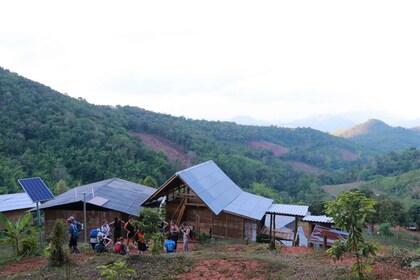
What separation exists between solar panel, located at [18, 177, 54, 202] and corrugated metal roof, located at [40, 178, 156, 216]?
3699 mm

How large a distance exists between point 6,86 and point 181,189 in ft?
→ 109

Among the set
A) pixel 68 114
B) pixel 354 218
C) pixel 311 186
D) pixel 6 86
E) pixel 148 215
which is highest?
pixel 6 86

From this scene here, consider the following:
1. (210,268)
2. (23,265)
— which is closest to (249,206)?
(210,268)

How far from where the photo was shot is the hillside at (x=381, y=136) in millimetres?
129750

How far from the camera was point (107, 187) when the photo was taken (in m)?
19.5

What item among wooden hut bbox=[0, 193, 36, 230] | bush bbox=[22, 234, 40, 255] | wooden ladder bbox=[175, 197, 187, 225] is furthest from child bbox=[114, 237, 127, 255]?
wooden hut bbox=[0, 193, 36, 230]

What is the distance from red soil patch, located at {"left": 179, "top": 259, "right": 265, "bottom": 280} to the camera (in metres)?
8.50

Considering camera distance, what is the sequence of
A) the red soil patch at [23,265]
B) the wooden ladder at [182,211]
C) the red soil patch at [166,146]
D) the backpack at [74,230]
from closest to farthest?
the red soil patch at [23,265], the backpack at [74,230], the wooden ladder at [182,211], the red soil patch at [166,146]

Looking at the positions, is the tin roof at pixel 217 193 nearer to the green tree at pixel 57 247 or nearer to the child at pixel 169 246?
the child at pixel 169 246

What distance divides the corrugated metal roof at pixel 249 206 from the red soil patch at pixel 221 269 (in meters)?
6.17

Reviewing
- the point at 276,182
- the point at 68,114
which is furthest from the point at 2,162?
the point at 276,182

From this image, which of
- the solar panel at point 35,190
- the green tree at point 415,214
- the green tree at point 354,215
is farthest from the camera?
the green tree at point 415,214

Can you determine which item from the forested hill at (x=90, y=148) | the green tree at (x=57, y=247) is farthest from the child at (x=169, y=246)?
the forested hill at (x=90, y=148)

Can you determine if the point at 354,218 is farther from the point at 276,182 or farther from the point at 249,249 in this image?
the point at 276,182
